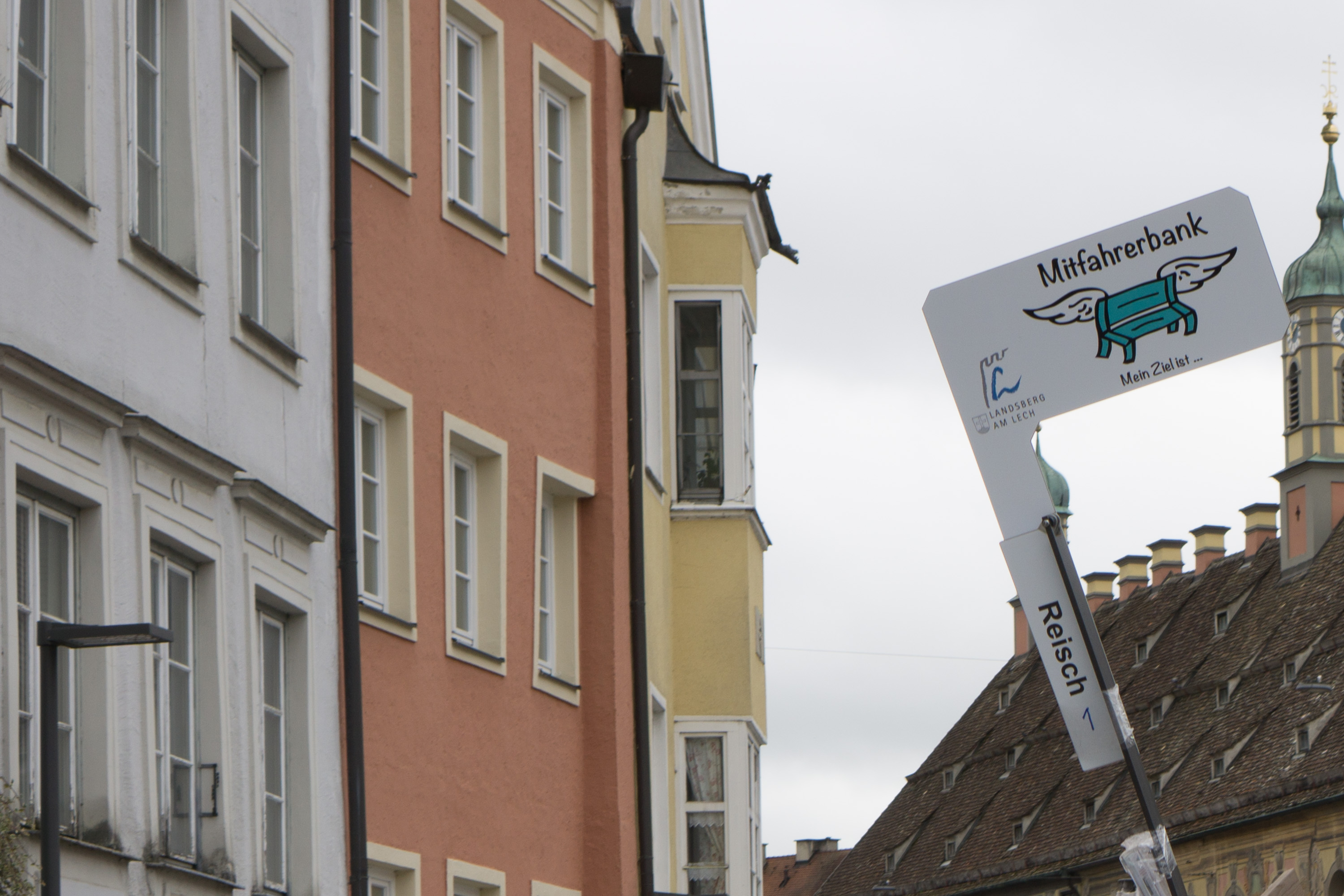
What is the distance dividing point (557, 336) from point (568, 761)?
8.69ft

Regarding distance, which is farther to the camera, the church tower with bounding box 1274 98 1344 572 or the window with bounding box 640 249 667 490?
the church tower with bounding box 1274 98 1344 572

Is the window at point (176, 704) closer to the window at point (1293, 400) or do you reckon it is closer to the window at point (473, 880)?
the window at point (473, 880)

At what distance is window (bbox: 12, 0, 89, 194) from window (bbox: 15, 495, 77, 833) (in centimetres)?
132

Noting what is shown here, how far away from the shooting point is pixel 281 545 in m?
13.0

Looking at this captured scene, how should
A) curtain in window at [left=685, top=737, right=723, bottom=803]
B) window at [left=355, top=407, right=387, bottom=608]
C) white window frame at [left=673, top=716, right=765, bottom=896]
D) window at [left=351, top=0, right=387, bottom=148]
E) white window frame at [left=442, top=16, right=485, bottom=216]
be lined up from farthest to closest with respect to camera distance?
1. curtain in window at [left=685, top=737, right=723, bottom=803]
2. white window frame at [left=673, top=716, right=765, bottom=896]
3. white window frame at [left=442, top=16, right=485, bottom=216]
4. window at [left=351, top=0, right=387, bottom=148]
5. window at [left=355, top=407, right=387, bottom=608]

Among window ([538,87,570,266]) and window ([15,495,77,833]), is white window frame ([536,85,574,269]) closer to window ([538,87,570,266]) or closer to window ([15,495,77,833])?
window ([538,87,570,266])

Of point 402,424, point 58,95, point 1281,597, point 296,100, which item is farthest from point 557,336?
point 1281,597

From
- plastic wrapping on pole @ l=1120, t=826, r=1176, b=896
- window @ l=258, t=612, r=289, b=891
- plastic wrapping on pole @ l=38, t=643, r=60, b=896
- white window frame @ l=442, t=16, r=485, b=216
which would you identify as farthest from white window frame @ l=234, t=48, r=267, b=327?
plastic wrapping on pole @ l=1120, t=826, r=1176, b=896

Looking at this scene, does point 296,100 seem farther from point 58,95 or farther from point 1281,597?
point 1281,597

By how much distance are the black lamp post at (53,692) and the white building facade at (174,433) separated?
707 mm

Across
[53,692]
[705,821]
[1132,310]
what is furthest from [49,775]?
[705,821]

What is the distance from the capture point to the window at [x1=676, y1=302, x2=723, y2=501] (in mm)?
19844

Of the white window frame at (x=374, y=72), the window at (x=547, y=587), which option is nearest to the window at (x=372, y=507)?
the white window frame at (x=374, y=72)

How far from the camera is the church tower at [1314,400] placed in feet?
224
